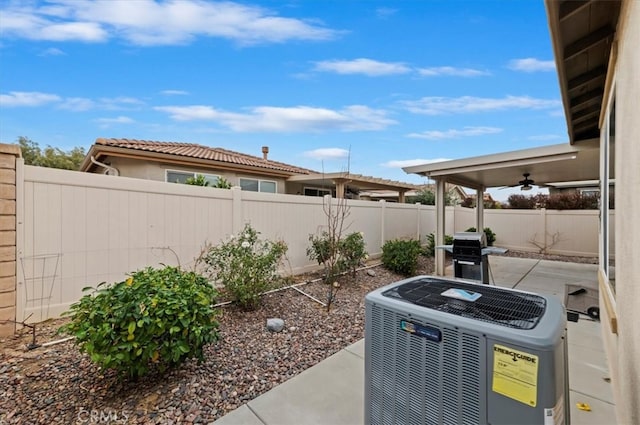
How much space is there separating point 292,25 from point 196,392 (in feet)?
23.9

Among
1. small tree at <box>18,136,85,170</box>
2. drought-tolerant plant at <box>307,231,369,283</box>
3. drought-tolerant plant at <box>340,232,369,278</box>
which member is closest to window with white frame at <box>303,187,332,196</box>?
drought-tolerant plant at <box>307,231,369,283</box>

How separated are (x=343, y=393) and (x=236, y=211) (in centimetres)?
381

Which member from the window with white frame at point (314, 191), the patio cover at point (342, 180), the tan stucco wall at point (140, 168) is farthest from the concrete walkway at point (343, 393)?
the window with white frame at point (314, 191)

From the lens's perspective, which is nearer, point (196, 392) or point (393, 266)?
point (196, 392)

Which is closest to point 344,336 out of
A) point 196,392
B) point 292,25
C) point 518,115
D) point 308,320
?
point 308,320

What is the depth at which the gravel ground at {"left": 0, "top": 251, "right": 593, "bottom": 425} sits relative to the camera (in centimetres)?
228

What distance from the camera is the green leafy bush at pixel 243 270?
4.36 metres

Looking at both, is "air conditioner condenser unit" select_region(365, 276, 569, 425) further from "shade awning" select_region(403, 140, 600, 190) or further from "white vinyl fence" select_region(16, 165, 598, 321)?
"shade awning" select_region(403, 140, 600, 190)

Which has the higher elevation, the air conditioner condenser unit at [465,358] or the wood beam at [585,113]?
the wood beam at [585,113]

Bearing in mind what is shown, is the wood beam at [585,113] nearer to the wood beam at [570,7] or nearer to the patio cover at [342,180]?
the wood beam at [570,7]

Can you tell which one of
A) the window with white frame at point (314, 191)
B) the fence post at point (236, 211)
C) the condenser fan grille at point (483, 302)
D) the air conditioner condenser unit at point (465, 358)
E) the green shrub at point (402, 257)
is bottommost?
the green shrub at point (402, 257)

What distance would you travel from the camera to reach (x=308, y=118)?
1448cm

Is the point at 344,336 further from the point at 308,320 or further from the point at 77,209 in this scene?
the point at 77,209

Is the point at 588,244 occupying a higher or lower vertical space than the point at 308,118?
lower
